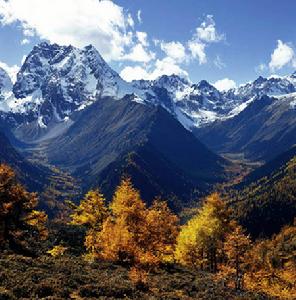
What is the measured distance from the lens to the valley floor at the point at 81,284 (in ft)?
109

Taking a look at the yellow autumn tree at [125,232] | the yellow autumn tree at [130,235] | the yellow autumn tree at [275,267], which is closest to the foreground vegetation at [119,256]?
the yellow autumn tree at [130,235]

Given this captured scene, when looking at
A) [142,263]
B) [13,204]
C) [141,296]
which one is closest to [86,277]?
[141,296]

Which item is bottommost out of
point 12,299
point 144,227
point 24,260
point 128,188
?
point 12,299

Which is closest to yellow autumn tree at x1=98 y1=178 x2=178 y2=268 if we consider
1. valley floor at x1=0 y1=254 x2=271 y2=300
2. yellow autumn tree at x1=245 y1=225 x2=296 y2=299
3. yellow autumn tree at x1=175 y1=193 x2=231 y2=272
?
valley floor at x1=0 y1=254 x2=271 y2=300

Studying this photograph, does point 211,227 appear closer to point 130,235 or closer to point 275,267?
point 130,235

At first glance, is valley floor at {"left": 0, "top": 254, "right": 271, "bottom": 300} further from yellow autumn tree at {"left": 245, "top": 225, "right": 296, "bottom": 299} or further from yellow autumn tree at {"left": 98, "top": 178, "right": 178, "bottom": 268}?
yellow autumn tree at {"left": 245, "top": 225, "right": 296, "bottom": 299}

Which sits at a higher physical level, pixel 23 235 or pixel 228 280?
pixel 23 235

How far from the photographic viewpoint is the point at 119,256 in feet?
189

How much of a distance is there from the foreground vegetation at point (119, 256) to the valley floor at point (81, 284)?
0.22 ft

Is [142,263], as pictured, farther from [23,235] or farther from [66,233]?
[66,233]

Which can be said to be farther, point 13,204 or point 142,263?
point 13,204

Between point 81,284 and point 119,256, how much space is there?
19.4 m

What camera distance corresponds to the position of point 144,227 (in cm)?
6406

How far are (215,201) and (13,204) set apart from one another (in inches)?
1437
